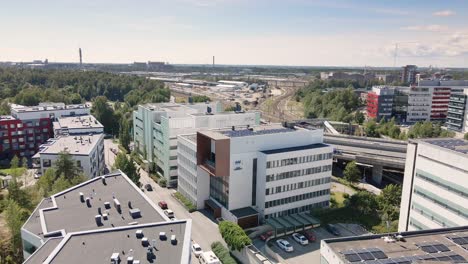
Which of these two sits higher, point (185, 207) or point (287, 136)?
point (287, 136)

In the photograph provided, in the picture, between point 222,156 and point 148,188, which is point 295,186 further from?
point 148,188

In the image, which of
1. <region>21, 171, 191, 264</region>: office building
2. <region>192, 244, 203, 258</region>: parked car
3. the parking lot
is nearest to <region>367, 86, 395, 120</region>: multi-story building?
the parking lot

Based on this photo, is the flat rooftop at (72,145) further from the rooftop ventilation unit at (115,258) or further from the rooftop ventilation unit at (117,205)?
the rooftop ventilation unit at (115,258)

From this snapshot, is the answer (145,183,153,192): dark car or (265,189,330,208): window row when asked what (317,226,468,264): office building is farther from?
(145,183,153,192): dark car

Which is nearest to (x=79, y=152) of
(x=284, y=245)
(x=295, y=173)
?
(x=295, y=173)

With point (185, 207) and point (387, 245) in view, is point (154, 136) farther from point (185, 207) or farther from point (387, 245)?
point (387, 245)

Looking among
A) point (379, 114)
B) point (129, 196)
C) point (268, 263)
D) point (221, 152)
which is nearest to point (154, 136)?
point (221, 152)
